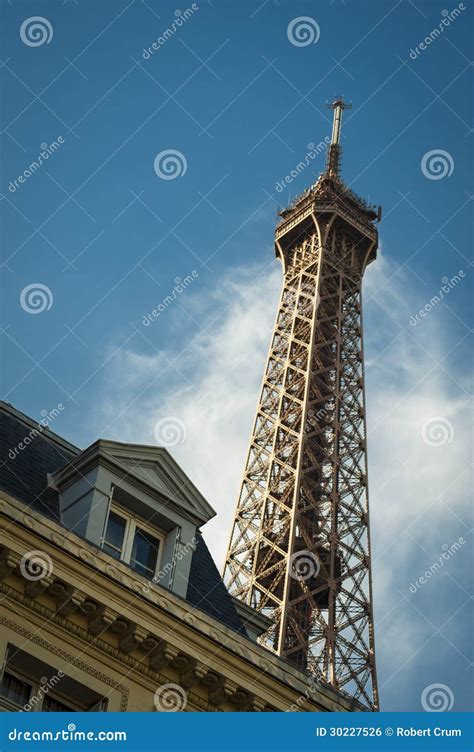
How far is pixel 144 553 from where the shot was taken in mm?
23875

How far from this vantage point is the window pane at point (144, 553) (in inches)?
926

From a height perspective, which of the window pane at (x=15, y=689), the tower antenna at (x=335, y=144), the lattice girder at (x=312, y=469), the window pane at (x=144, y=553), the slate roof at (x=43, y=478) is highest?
the tower antenna at (x=335, y=144)

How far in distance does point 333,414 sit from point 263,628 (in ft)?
174

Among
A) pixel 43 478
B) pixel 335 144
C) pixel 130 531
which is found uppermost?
pixel 335 144

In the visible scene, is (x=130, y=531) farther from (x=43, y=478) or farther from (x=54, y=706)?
(x=54, y=706)

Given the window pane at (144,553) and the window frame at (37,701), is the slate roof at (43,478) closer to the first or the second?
the window pane at (144,553)

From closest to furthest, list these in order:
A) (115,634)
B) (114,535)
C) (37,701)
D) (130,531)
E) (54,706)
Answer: (37,701) < (54,706) < (115,634) < (114,535) < (130,531)

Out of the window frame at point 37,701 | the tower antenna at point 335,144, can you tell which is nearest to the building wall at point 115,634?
the window frame at point 37,701

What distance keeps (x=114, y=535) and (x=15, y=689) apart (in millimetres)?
3786

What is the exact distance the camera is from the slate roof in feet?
78.2

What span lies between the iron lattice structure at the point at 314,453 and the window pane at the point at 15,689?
130ft

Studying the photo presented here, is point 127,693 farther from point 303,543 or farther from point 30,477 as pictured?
point 303,543

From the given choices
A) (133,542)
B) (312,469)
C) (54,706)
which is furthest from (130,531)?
(312,469)

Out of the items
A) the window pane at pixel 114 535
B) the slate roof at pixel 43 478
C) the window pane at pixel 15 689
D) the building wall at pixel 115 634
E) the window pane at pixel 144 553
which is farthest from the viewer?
the slate roof at pixel 43 478
